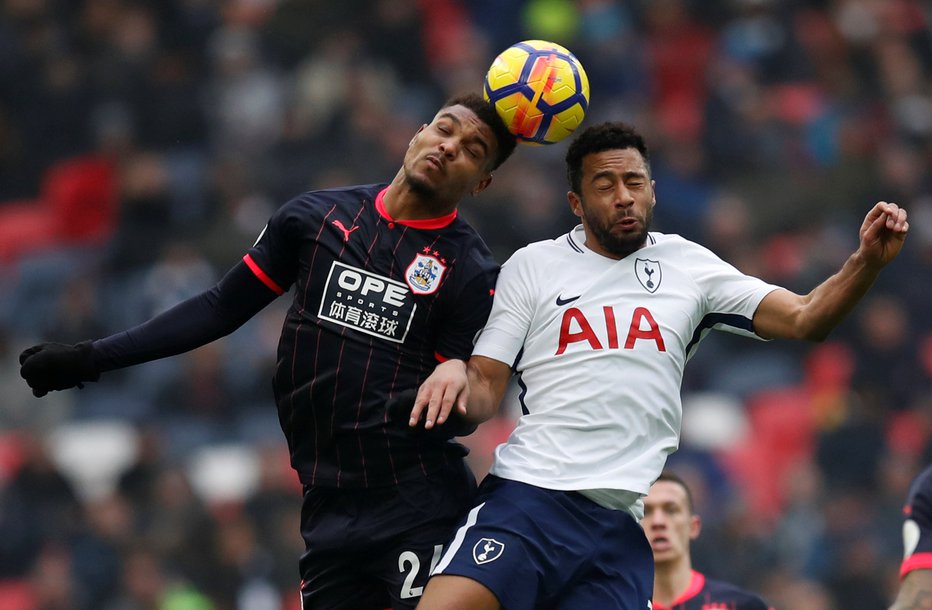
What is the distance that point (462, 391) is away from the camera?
194 inches

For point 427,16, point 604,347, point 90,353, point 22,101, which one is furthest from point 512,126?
point 427,16

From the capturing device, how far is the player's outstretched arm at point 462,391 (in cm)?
482

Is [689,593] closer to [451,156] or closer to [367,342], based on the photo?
[367,342]

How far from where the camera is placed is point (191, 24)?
542 inches

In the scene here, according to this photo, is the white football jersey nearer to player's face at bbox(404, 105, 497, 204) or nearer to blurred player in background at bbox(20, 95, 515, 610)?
blurred player in background at bbox(20, 95, 515, 610)

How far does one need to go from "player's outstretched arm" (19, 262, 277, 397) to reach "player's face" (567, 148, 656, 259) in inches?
48.1

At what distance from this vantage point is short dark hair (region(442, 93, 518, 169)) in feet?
17.6

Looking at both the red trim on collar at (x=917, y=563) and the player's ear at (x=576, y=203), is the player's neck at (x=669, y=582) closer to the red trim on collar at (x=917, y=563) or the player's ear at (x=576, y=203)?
the red trim on collar at (x=917, y=563)

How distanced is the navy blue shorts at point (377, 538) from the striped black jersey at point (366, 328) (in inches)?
2.9

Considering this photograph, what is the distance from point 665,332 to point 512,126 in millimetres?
930

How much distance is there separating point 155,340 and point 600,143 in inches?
69.7

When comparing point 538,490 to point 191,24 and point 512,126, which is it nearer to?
point 512,126

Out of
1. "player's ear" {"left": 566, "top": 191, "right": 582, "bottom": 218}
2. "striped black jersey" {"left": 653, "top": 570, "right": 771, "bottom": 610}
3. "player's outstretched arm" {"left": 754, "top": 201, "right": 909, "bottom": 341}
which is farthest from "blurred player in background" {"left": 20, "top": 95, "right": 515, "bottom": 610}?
"striped black jersey" {"left": 653, "top": 570, "right": 771, "bottom": 610}

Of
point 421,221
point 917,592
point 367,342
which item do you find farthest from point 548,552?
point 917,592
